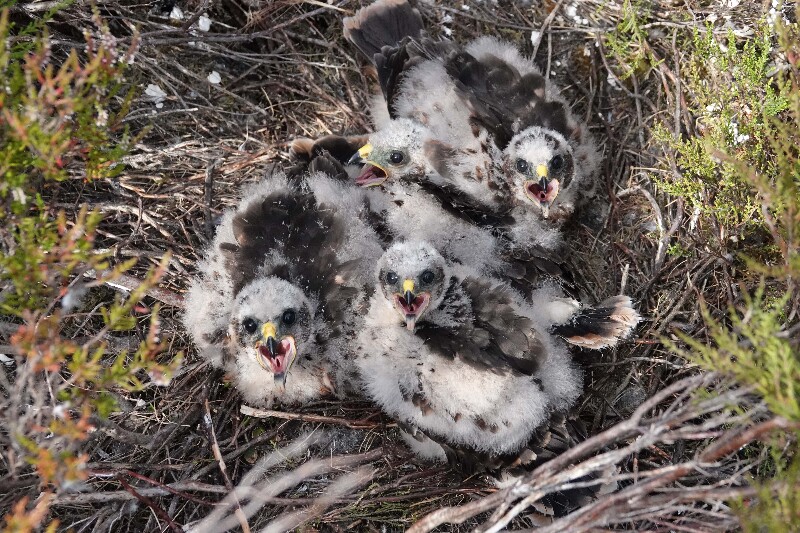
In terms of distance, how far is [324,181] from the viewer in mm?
3318

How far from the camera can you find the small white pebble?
3928mm

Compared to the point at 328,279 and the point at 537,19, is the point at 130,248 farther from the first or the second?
the point at 537,19

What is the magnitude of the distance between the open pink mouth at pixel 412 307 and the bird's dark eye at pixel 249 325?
60cm

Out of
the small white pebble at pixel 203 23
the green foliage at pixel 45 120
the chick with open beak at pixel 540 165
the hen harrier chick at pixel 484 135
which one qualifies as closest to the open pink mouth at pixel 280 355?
the green foliage at pixel 45 120

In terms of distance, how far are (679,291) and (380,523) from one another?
5.81 feet

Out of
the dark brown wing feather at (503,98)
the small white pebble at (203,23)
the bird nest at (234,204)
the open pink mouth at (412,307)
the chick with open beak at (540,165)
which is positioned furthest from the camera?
the small white pebble at (203,23)

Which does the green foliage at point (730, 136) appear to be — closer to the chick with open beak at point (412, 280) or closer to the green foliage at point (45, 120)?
the chick with open beak at point (412, 280)

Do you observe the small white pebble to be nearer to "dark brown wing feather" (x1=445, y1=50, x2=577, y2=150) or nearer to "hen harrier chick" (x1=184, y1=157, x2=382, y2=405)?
"hen harrier chick" (x1=184, y1=157, x2=382, y2=405)

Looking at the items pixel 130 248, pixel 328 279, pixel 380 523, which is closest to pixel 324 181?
pixel 328 279

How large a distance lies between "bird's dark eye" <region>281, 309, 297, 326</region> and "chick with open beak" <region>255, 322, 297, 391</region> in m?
0.06

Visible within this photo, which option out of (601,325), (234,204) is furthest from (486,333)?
(234,204)

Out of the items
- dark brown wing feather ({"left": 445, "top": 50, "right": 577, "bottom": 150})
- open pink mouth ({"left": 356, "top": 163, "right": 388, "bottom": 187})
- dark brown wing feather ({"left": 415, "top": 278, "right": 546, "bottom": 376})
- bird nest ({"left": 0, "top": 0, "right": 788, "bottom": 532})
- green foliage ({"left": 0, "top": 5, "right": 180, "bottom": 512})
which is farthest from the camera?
open pink mouth ({"left": 356, "top": 163, "right": 388, "bottom": 187})

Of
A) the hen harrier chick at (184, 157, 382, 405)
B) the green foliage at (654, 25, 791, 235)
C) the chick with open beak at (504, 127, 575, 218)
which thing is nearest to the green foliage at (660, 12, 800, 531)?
the green foliage at (654, 25, 791, 235)

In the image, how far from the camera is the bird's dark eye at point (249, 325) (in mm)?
2910
